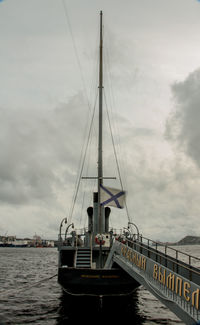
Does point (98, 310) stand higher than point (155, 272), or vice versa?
point (155, 272)

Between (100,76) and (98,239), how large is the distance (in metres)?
16.2

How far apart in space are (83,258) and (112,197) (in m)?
4.76

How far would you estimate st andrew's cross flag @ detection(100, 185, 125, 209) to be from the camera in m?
22.0

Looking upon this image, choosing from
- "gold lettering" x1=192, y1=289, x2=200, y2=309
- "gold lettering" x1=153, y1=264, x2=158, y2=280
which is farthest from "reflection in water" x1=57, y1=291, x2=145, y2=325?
"gold lettering" x1=192, y1=289, x2=200, y2=309

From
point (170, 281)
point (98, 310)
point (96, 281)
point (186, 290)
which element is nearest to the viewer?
point (186, 290)

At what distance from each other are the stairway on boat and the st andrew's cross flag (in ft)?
11.8

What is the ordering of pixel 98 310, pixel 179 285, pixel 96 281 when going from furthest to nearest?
pixel 98 310 < pixel 96 281 < pixel 179 285

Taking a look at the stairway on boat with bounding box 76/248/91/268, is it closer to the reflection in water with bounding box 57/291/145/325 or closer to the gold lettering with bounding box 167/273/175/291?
the reflection in water with bounding box 57/291/145/325

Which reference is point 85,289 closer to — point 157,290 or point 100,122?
point 157,290

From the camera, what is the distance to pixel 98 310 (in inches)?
770

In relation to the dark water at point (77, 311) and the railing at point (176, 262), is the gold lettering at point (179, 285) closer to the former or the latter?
the railing at point (176, 262)

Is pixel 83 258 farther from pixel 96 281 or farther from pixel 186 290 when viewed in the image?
pixel 186 290

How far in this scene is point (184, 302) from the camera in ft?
39.0

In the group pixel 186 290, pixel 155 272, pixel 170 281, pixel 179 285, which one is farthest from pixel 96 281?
pixel 186 290
